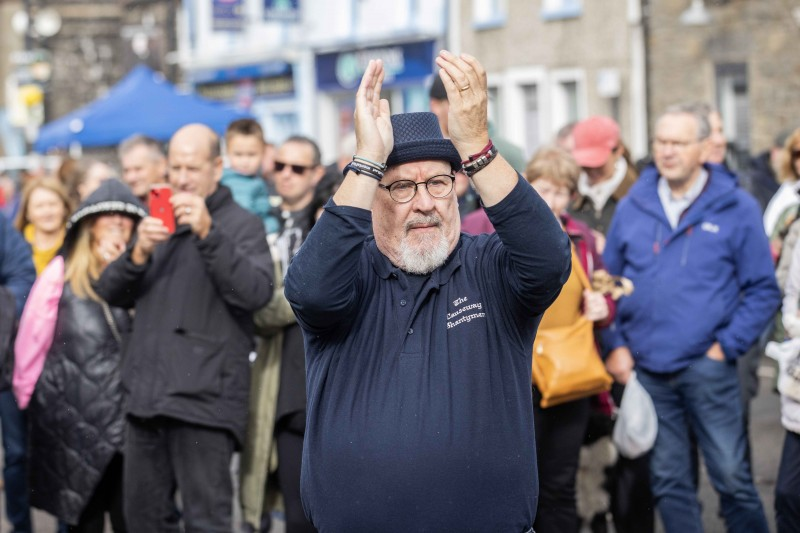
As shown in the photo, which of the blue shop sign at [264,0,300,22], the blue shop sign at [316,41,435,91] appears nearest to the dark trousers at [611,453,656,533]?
the blue shop sign at [316,41,435,91]

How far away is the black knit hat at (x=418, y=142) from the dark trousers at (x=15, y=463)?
470 centimetres

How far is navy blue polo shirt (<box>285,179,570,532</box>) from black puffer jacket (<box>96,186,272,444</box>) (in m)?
2.37

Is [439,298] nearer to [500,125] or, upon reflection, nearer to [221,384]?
[221,384]

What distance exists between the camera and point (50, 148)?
23.0m

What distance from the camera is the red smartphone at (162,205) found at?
258 inches

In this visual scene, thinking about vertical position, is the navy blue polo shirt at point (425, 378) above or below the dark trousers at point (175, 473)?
above

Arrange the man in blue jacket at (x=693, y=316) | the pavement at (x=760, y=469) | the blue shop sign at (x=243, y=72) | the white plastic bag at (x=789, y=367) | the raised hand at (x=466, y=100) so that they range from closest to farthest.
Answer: the raised hand at (x=466, y=100), the white plastic bag at (x=789, y=367), the man in blue jacket at (x=693, y=316), the pavement at (x=760, y=469), the blue shop sign at (x=243, y=72)

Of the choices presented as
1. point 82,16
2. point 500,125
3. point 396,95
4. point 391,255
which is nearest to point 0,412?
point 391,255

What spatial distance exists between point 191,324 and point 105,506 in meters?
1.34

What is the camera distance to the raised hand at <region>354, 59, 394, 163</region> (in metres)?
4.23

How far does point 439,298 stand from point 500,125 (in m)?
23.7

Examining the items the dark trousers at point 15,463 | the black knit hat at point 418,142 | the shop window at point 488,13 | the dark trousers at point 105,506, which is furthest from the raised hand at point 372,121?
the shop window at point 488,13

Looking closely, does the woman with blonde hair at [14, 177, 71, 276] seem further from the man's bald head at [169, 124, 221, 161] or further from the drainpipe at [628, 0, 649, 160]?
A: the drainpipe at [628, 0, 649, 160]

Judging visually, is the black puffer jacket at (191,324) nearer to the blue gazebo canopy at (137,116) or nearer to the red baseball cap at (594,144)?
the red baseball cap at (594,144)
